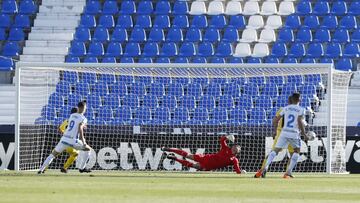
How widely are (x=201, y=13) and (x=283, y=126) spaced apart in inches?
433

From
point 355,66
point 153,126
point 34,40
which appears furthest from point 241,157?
point 34,40

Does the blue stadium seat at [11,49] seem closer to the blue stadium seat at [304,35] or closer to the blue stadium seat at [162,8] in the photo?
the blue stadium seat at [162,8]

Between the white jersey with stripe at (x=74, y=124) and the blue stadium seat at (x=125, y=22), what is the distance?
379 inches

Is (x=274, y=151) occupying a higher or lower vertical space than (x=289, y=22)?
lower

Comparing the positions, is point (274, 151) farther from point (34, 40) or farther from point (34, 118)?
point (34, 40)

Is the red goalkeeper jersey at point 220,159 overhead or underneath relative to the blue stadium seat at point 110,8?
underneath

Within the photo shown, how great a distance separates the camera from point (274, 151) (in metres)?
19.0

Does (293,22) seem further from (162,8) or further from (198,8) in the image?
(162,8)

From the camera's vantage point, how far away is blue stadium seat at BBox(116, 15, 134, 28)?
29.5 metres

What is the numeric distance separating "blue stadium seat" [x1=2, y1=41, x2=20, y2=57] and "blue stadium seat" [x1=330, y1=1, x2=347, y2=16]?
8.81 metres

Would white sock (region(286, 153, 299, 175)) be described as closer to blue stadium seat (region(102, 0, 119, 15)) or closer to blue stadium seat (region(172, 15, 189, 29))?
blue stadium seat (region(172, 15, 189, 29))

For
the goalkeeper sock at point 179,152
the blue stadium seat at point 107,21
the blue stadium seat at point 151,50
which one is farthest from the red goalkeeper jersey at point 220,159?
the blue stadium seat at point 107,21

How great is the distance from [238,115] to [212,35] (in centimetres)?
551

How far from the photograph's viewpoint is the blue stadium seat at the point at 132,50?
28.4m
